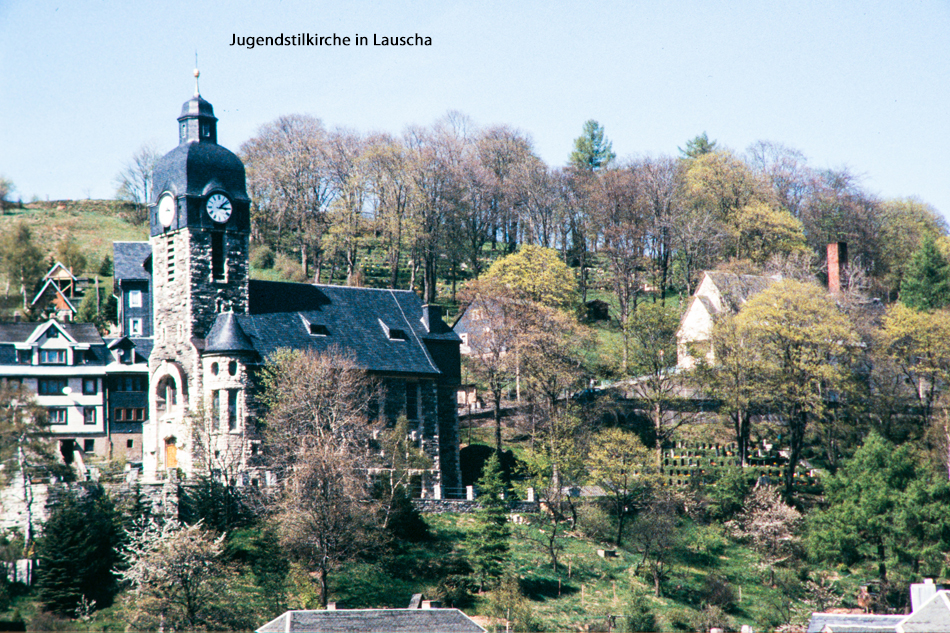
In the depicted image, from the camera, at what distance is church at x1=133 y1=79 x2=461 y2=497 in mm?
52906

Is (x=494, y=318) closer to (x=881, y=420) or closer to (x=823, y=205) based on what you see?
(x=881, y=420)

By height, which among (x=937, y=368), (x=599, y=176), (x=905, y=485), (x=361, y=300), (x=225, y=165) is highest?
(x=599, y=176)

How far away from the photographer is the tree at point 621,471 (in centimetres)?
5419

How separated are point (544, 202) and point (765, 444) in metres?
34.0

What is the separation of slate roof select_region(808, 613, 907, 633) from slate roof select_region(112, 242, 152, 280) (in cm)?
4490

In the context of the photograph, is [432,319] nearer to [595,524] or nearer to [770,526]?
[595,524]

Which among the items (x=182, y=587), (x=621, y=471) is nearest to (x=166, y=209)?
(x=182, y=587)

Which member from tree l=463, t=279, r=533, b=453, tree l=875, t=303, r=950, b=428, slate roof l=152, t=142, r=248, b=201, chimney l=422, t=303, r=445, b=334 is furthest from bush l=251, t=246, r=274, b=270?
tree l=875, t=303, r=950, b=428

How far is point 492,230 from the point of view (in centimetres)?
9744

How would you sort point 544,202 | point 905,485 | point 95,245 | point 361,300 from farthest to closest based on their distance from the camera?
1. point 544,202
2. point 95,245
3. point 361,300
4. point 905,485

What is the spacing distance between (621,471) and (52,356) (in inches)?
1289

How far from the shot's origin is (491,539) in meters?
47.2

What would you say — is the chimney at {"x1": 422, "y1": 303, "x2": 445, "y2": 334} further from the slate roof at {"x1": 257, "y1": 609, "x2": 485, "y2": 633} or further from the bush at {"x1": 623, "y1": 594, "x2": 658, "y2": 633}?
the slate roof at {"x1": 257, "y1": 609, "x2": 485, "y2": 633}

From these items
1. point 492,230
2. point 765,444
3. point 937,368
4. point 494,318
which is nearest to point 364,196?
point 492,230
